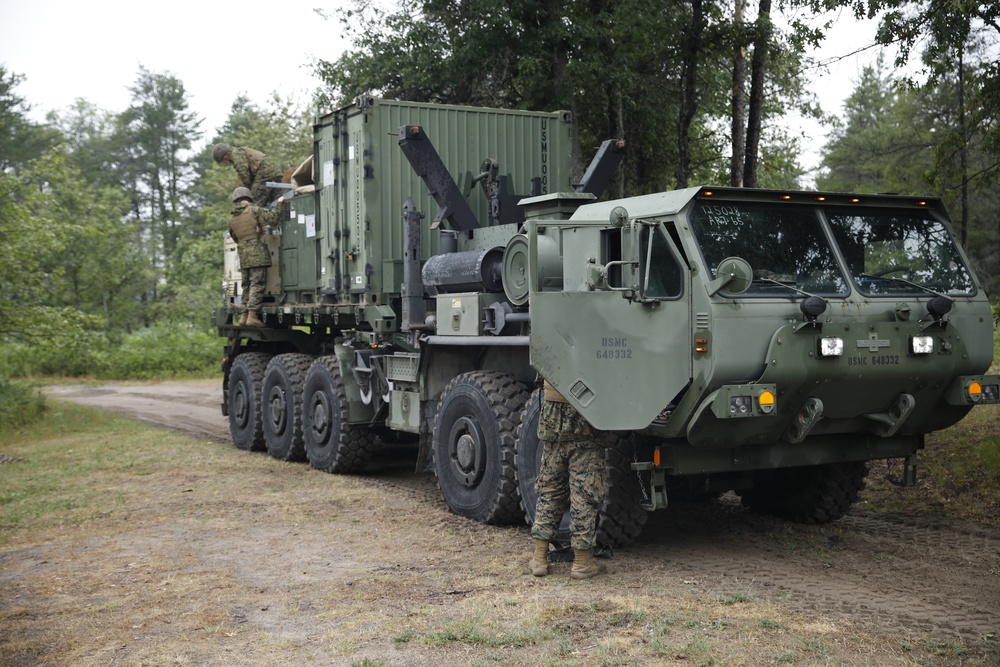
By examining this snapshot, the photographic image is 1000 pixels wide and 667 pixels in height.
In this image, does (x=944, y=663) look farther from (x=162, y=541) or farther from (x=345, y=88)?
(x=345, y=88)

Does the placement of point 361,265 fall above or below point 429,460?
above

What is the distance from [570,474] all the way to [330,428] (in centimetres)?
530

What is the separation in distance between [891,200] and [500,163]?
4516mm

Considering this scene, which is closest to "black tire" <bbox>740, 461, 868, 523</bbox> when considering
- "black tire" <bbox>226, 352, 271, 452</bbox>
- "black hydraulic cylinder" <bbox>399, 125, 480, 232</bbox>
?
"black hydraulic cylinder" <bbox>399, 125, 480, 232</bbox>

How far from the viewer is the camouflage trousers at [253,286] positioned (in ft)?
45.0

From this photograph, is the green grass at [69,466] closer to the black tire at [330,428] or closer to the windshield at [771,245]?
the black tire at [330,428]

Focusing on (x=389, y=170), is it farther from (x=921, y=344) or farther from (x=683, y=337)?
(x=921, y=344)

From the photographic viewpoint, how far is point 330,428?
1202 centimetres

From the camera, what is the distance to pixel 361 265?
11094 millimetres

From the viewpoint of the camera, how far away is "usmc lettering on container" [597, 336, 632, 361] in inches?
283

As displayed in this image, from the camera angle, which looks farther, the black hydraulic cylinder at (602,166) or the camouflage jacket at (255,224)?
the camouflage jacket at (255,224)

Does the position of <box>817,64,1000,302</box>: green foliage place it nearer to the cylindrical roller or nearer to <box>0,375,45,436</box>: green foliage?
the cylindrical roller

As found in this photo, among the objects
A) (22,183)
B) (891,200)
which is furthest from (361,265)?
(22,183)

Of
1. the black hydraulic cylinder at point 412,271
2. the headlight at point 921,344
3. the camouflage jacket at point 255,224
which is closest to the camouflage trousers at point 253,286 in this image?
the camouflage jacket at point 255,224
